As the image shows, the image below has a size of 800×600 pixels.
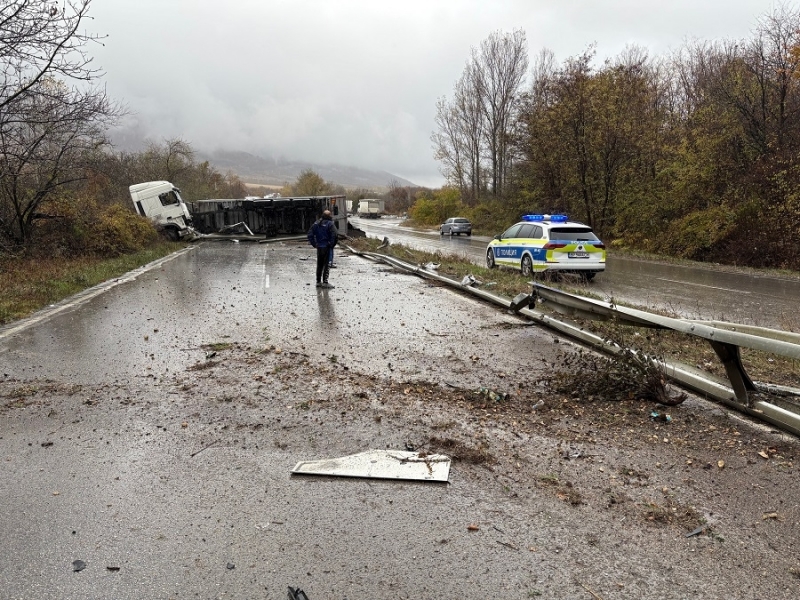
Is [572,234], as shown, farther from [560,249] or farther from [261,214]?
[261,214]

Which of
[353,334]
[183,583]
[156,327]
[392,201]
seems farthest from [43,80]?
[392,201]

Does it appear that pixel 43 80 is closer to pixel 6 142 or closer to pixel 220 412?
pixel 6 142

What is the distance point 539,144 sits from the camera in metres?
35.1

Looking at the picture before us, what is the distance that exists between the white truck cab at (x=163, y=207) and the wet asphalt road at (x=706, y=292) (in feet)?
76.5

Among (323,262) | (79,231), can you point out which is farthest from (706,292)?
(79,231)

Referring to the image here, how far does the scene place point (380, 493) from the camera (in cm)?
362

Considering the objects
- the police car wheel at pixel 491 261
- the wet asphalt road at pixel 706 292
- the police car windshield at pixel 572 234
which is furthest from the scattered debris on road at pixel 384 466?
the police car wheel at pixel 491 261

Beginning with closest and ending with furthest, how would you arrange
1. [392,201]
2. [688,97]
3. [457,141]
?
[688,97] → [457,141] → [392,201]

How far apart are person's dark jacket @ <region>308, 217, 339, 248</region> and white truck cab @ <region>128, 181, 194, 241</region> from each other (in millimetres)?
20056

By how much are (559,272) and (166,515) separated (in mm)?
13142

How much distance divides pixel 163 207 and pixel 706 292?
2739 cm

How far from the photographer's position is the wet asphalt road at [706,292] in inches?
417

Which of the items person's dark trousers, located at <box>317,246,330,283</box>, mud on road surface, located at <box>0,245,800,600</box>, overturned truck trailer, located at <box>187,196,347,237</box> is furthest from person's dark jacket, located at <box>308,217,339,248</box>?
overturned truck trailer, located at <box>187,196,347,237</box>

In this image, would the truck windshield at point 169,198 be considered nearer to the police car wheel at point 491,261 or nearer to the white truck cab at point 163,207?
the white truck cab at point 163,207
